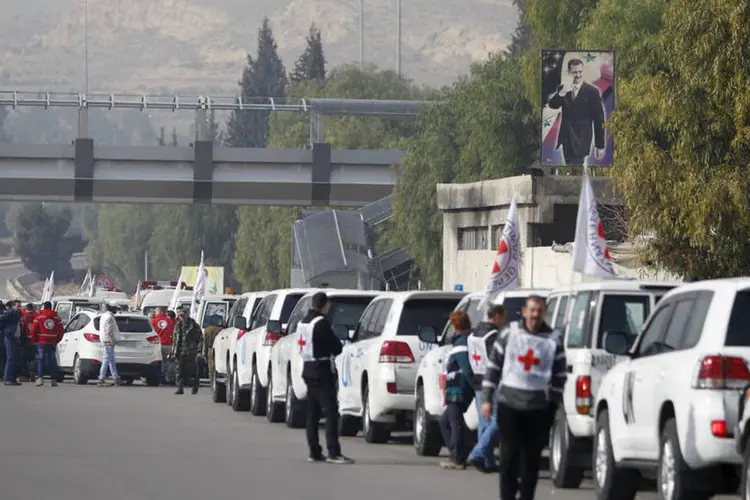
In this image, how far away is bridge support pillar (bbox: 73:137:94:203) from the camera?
7325 centimetres

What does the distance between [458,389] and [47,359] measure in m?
22.9

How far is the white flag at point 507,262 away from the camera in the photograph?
21984 mm

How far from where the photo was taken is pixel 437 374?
68.5ft

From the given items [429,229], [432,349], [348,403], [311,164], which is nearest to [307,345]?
[432,349]

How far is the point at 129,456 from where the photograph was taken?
21250 mm

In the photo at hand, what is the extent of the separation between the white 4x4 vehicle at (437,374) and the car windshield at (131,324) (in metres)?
21.0

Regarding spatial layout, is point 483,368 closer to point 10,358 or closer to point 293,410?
point 293,410

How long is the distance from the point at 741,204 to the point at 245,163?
51.4 m

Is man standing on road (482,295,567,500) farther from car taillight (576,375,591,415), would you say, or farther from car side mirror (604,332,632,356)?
car taillight (576,375,591,415)

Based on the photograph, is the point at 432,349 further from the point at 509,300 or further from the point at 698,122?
the point at 698,122

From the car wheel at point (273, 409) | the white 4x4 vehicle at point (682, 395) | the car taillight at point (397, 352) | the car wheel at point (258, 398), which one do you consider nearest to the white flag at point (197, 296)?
the car wheel at point (258, 398)

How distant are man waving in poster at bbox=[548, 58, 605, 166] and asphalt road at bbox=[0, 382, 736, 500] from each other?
12836mm

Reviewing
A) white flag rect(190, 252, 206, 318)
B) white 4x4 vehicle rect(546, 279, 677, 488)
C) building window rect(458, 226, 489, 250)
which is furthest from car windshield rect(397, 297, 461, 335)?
building window rect(458, 226, 489, 250)

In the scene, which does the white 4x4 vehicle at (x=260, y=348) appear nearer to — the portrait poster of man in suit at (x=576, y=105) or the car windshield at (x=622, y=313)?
the car windshield at (x=622, y=313)
